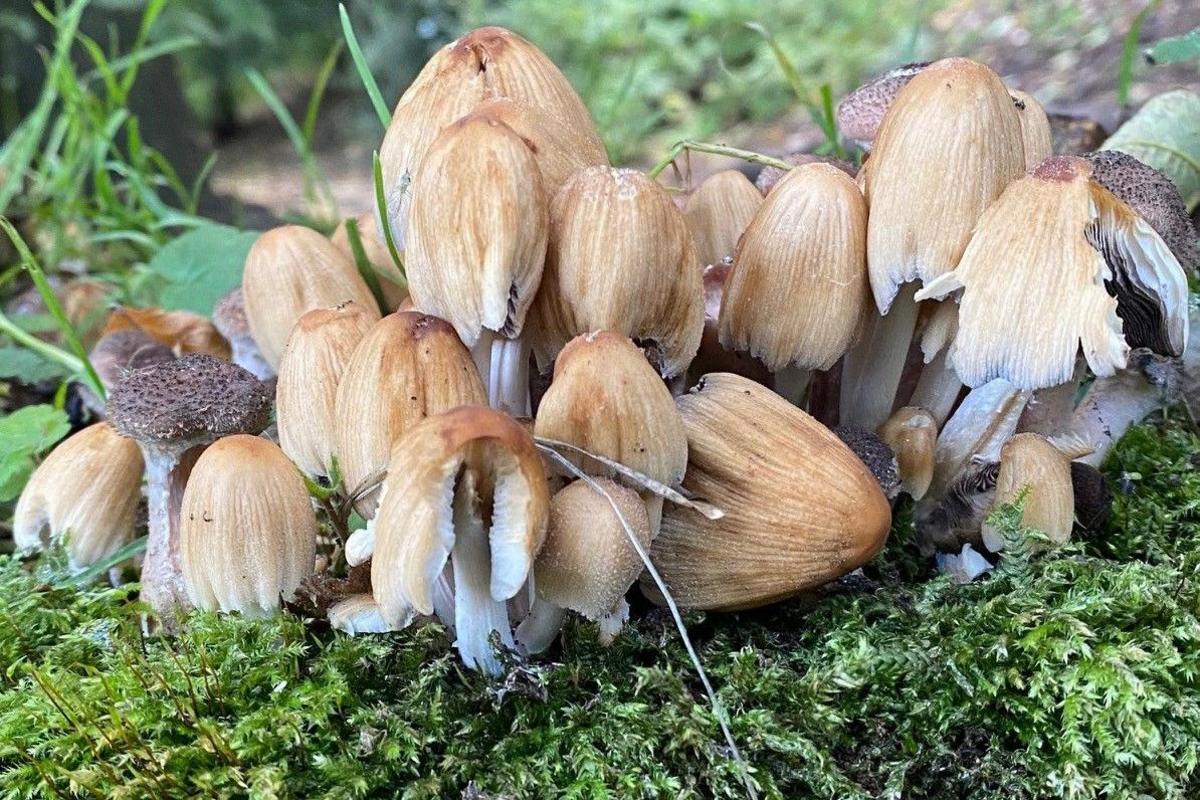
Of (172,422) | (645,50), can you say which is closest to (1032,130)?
(172,422)

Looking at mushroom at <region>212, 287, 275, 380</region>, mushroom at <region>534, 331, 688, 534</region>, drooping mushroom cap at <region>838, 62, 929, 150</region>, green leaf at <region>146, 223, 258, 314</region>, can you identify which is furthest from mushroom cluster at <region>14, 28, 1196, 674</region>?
green leaf at <region>146, 223, 258, 314</region>

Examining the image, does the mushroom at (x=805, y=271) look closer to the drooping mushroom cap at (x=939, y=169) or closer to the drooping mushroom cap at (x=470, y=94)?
the drooping mushroom cap at (x=939, y=169)

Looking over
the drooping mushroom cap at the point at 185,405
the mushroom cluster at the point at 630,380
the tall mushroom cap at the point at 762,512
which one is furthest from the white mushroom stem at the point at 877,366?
the drooping mushroom cap at the point at 185,405

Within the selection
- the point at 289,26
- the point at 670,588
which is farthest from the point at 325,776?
the point at 289,26

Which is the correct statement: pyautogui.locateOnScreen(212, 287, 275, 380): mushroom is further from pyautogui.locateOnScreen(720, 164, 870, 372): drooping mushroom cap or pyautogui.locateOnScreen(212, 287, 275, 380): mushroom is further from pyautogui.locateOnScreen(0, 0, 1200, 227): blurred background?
pyautogui.locateOnScreen(0, 0, 1200, 227): blurred background

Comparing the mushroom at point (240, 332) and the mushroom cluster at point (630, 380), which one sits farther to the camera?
the mushroom at point (240, 332)

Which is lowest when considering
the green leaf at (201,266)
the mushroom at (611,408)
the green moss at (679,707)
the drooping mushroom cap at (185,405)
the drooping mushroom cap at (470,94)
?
the green moss at (679,707)

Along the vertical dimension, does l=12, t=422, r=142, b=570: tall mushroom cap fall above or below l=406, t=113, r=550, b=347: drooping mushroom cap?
below
